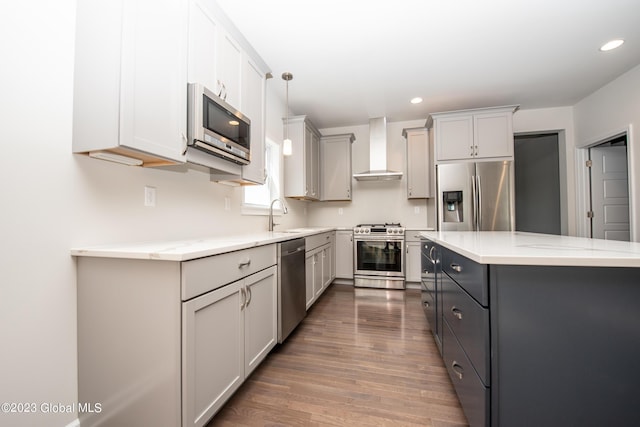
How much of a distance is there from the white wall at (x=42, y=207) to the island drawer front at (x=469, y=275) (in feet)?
5.89

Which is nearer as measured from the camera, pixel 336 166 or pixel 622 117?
pixel 622 117

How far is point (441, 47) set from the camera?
8.17 ft

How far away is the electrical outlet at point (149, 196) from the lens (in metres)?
1.57

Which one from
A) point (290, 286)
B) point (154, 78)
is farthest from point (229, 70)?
point (290, 286)

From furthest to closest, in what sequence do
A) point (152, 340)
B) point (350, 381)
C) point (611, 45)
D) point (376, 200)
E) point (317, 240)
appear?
point (376, 200)
point (317, 240)
point (611, 45)
point (350, 381)
point (152, 340)

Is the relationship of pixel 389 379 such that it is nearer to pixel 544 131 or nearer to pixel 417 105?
pixel 417 105

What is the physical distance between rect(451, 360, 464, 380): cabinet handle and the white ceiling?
2.48 metres

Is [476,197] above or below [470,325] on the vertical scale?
above

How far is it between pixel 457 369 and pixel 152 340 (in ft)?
4.98

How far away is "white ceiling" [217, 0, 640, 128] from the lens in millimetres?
2027

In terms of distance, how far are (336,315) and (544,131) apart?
165 inches

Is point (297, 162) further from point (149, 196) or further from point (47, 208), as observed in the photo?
point (47, 208)

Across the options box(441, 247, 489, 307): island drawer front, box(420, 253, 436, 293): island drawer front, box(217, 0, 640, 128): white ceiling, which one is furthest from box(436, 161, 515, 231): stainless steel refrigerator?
→ box(441, 247, 489, 307): island drawer front

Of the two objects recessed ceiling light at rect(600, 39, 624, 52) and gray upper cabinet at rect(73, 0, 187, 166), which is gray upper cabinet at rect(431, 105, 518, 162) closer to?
recessed ceiling light at rect(600, 39, 624, 52)
